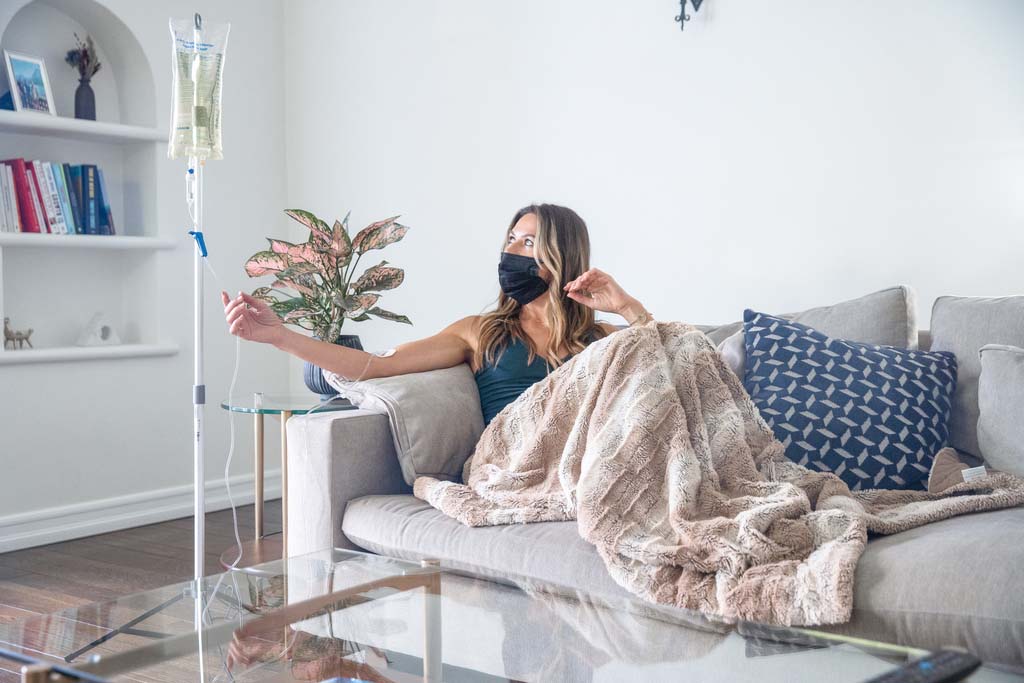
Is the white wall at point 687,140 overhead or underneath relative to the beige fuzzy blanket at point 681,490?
overhead

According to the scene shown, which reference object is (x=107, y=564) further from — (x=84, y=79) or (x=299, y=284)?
(x=84, y=79)

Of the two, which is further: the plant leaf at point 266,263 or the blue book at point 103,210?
the blue book at point 103,210

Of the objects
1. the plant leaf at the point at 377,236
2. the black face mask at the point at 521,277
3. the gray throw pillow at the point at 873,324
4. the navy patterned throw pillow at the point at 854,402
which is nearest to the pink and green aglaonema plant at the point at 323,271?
the plant leaf at the point at 377,236

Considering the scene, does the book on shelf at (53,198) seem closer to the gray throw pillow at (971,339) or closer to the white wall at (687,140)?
the white wall at (687,140)

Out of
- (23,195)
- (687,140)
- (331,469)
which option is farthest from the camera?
(23,195)

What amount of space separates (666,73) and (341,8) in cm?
150

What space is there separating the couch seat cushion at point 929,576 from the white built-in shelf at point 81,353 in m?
2.09

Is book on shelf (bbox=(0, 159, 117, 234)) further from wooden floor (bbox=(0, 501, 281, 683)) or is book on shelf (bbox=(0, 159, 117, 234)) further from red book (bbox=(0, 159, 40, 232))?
wooden floor (bbox=(0, 501, 281, 683))

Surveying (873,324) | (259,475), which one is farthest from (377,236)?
(873,324)

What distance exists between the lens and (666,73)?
118 inches

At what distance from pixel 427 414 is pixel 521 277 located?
0.40 metres

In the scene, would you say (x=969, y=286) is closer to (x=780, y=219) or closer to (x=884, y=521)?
(x=780, y=219)

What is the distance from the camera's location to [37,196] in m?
3.28

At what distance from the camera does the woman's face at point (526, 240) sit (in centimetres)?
237
